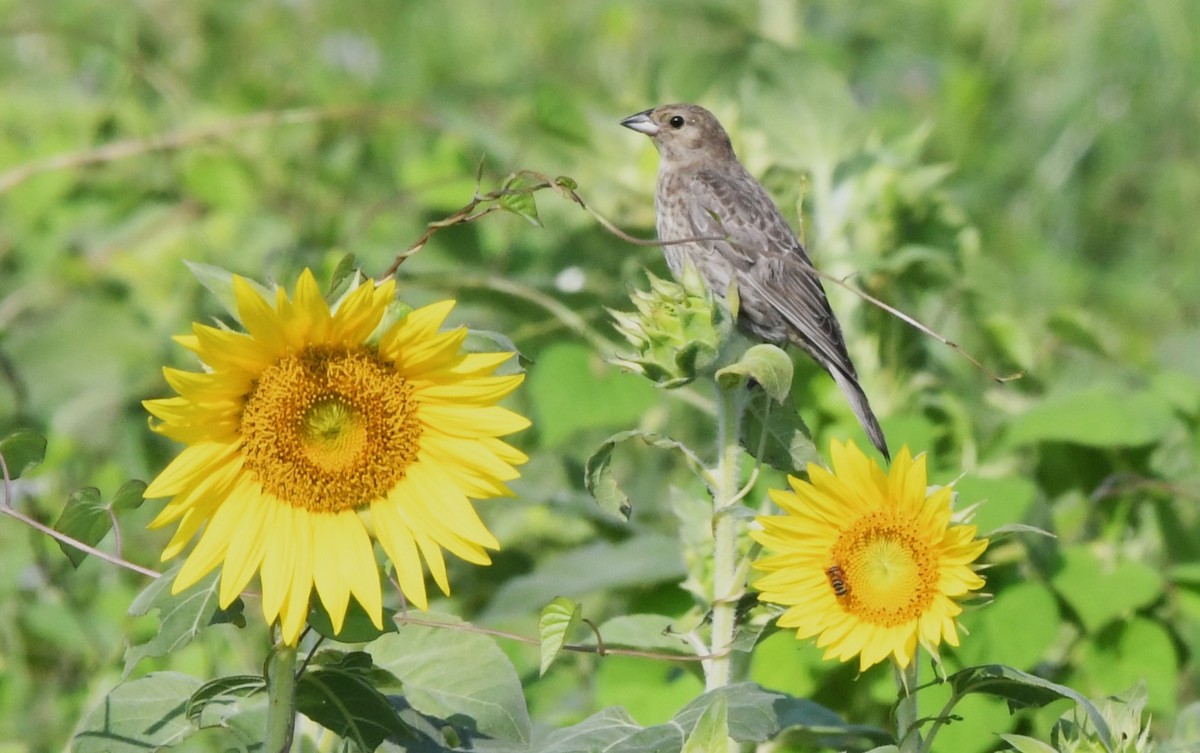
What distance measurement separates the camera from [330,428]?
74.8 inches

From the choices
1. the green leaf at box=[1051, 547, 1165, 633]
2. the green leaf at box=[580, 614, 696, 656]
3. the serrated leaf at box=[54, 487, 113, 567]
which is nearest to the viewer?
the serrated leaf at box=[54, 487, 113, 567]

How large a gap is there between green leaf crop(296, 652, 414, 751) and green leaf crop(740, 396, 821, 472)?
590 mm

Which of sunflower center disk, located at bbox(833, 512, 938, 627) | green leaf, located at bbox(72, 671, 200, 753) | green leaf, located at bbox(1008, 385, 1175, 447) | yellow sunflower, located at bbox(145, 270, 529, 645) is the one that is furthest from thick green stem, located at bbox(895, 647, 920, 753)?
green leaf, located at bbox(1008, 385, 1175, 447)

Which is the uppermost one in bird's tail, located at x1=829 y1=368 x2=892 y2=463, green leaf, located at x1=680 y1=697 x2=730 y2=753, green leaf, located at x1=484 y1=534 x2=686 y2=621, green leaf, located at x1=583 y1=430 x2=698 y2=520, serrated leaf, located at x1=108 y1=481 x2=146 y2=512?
serrated leaf, located at x1=108 y1=481 x2=146 y2=512

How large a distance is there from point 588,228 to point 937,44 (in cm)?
399

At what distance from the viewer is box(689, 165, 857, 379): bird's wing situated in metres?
3.28

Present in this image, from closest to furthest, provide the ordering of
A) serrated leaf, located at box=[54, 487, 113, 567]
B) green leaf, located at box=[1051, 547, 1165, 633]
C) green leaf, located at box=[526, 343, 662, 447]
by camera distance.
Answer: serrated leaf, located at box=[54, 487, 113, 567], green leaf, located at box=[1051, 547, 1165, 633], green leaf, located at box=[526, 343, 662, 447]

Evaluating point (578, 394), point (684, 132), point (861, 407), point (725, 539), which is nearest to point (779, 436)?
point (725, 539)

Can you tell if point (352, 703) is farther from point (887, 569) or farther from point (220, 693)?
point (887, 569)

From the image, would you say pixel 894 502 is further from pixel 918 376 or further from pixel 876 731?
pixel 918 376

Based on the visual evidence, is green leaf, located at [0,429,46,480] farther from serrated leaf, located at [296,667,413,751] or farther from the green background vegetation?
the green background vegetation

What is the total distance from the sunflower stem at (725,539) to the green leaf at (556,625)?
0.93 ft

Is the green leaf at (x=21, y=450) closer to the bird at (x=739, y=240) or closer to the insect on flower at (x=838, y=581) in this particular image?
the insect on flower at (x=838, y=581)

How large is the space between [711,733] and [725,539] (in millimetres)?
432
